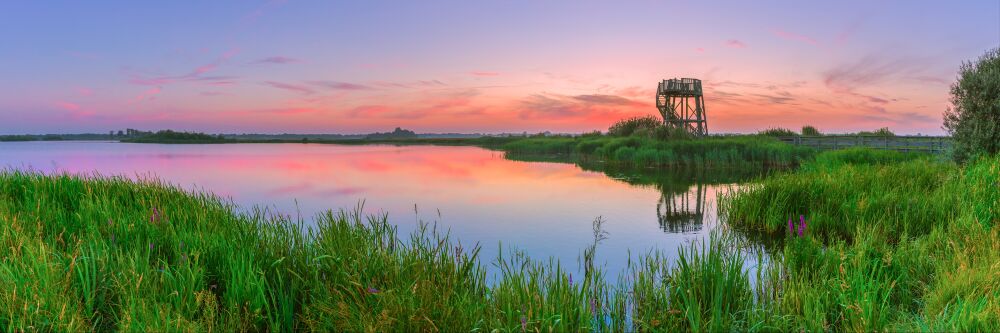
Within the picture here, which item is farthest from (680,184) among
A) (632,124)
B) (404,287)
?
(632,124)

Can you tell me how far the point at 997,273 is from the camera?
15.5 feet

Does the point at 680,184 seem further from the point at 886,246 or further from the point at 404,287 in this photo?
the point at 404,287

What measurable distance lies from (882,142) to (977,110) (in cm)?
2303

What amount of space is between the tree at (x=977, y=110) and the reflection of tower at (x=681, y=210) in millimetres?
6441

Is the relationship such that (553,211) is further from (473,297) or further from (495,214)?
(473,297)

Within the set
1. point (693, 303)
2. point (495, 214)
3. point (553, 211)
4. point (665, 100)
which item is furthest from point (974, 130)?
point (665, 100)

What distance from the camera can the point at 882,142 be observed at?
3309 cm

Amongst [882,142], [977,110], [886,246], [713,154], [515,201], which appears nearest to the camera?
[886,246]

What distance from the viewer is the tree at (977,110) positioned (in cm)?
1296

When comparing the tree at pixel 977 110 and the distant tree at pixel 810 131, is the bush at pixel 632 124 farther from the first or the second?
the tree at pixel 977 110

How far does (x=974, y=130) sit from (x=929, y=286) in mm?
11015

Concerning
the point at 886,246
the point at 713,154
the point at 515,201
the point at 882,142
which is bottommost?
the point at 515,201

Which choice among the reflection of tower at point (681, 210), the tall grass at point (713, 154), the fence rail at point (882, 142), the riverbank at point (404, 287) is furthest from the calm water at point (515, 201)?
the fence rail at point (882, 142)

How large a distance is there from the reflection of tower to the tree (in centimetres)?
644
